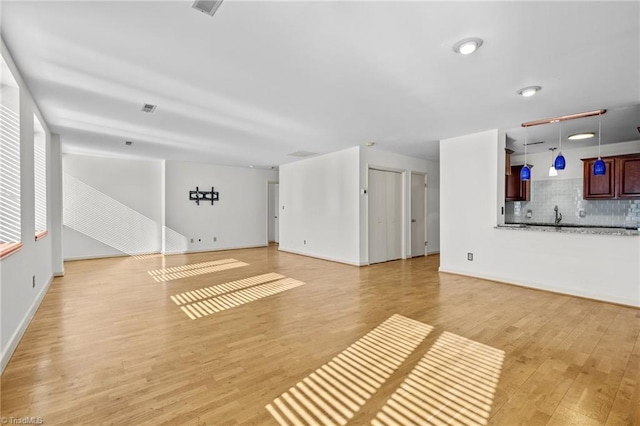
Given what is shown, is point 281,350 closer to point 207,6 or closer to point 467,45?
point 207,6

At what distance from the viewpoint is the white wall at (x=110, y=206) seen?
22.9 feet

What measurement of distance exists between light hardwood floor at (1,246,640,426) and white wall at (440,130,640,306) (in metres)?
0.32

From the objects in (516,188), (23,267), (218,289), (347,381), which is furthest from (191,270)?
(516,188)

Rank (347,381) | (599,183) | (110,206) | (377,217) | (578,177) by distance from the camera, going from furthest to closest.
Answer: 1. (110,206)
2. (377,217)
3. (578,177)
4. (599,183)
5. (347,381)

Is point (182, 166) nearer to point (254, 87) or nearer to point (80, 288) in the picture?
point (80, 288)

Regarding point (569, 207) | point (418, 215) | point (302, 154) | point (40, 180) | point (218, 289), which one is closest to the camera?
point (40, 180)

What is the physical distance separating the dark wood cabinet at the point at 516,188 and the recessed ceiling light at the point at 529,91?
400 cm

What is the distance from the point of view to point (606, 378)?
214 centimetres

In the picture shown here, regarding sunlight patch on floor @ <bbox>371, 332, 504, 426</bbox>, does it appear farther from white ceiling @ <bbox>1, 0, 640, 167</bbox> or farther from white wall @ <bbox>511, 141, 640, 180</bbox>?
white wall @ <bbox>511, 141, 640, 180</bbox>

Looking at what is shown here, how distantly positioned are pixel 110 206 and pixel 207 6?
7.13 meters

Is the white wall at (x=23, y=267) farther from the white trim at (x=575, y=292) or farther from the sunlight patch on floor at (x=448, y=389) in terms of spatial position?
the white trim at (x=575, y=292)

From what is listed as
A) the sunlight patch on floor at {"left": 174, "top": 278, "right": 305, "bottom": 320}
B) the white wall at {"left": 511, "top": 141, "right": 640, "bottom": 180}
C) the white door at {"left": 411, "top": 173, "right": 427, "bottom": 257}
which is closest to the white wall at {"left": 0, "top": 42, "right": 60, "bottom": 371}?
the sunlight patch on floor at {"left": 174, "top": 278, "right": 305, "bottom": 320}

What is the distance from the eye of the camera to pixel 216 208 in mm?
8766

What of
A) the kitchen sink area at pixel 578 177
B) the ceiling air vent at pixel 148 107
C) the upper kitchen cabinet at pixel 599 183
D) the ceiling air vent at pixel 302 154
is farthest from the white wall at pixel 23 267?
the upper kitchen cabinet at pixel 599 183
